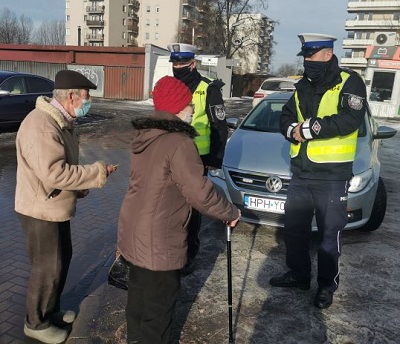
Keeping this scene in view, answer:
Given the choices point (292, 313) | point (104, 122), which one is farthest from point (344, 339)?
point (104, 122)

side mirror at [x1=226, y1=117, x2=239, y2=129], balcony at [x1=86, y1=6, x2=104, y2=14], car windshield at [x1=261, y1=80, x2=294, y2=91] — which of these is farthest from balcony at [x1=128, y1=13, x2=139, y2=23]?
side mirror at [x1=226, y1=117, x2=239, y2=129]

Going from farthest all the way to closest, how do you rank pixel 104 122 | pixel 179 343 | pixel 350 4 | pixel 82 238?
pixel 350 4 → pixel 104 122 → pixel 82 238 → pixel 179 343

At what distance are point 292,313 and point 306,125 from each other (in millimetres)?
1459

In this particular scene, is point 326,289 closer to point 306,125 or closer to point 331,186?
point 331,186

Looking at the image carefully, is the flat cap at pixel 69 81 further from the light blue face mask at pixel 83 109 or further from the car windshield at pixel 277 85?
the car windshield at pixel 277 85

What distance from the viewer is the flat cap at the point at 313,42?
300 cm

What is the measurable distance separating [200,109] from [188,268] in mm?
1461

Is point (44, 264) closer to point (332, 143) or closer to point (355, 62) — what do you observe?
point (332, 143)

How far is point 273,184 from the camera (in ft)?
13.7

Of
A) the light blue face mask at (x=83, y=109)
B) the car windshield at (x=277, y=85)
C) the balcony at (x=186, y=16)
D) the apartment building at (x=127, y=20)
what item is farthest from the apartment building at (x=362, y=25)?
the light blue face mask at (x=83, y=109)

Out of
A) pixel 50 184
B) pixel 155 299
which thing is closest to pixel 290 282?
pixel 155 299

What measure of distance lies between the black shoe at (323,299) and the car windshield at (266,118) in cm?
252

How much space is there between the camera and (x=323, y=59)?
3025mm

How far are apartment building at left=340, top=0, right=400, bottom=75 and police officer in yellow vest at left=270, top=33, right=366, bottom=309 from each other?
78.5 metres
